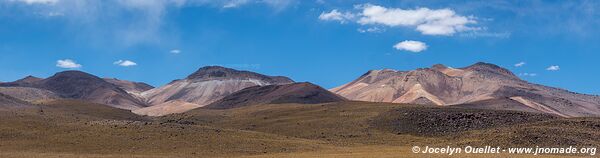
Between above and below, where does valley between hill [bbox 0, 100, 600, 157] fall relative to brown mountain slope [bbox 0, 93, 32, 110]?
below

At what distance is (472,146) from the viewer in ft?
237

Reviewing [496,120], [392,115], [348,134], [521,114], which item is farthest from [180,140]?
[521,114]

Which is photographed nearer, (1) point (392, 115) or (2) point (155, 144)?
(2) point (155, 144)

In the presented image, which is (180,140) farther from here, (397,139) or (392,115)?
(392,115)

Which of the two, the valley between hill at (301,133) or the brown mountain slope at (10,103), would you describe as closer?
the valley between hill at (301,133)

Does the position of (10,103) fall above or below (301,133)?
above

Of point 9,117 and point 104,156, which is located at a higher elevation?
point 9,117

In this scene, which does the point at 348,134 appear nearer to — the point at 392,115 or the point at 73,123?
the point at 392,115

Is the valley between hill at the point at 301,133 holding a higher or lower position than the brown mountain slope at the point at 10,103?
A: lower

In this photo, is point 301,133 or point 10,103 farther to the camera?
point 10,103

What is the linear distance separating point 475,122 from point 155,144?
2105 inches

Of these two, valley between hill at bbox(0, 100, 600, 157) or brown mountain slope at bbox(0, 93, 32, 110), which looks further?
brown mountain slope at bbox(0, 93, 32, 110)

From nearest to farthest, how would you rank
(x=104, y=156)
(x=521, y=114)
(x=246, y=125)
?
(x=104, y=156) < (x=521, y=114) < (x=246, y=125)

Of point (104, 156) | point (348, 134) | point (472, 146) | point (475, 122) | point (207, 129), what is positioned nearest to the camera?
point (104, 156)
